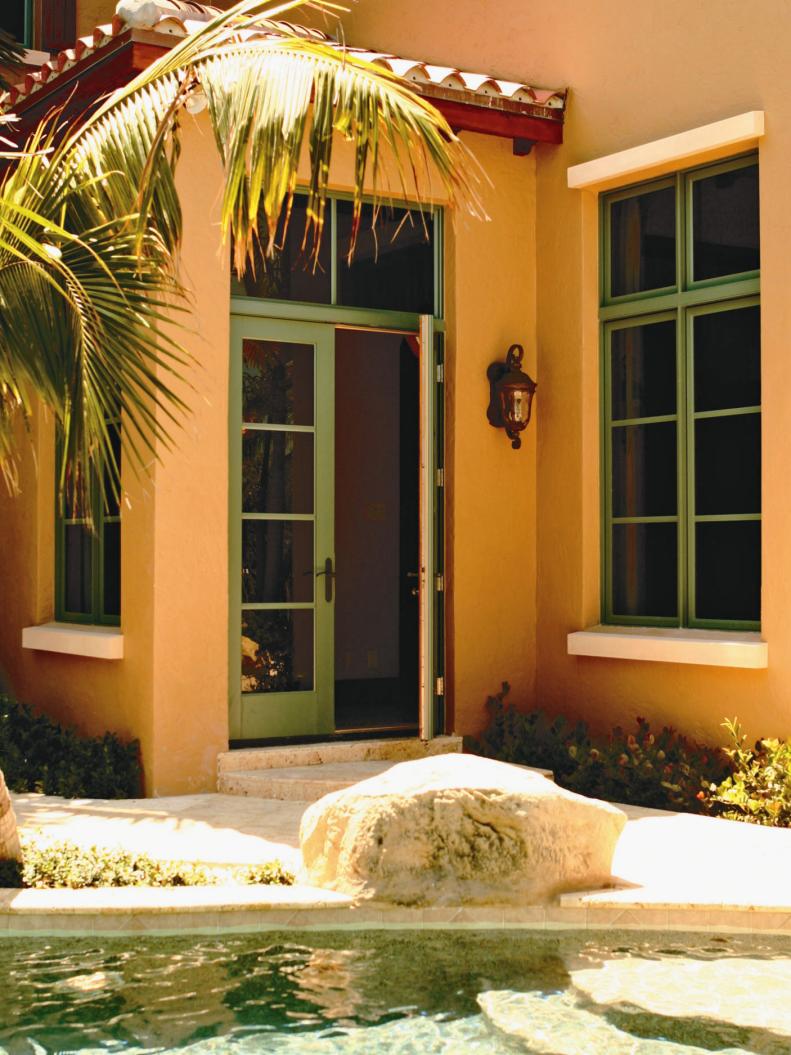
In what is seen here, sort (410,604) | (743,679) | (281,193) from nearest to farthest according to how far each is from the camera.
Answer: (281,193) < (743,679) < (410,604)

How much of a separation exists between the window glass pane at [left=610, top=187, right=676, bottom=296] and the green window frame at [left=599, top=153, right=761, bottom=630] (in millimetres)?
11

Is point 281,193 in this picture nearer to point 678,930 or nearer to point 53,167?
point 53,167

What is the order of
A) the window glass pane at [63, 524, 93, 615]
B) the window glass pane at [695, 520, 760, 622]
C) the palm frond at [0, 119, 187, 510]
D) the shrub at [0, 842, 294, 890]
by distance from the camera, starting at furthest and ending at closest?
the window glass pane at [63, 524, 93, 615], the window glass pane at [695, 520, 760, 622], the palm frond at [0, 119, 187, 510], the shrub at [0, 842, 294, 890]

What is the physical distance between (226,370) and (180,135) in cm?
129

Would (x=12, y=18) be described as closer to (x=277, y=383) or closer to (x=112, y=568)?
(x=277, y=383)

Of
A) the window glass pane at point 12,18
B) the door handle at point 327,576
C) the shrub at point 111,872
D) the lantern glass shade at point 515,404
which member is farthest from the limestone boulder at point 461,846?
the window glass pane at point 12,18

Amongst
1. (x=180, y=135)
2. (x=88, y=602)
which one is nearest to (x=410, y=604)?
(x=88, y=602)

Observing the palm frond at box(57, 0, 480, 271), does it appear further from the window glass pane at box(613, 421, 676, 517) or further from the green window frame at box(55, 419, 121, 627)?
the window glass pane at box(613, 421, 676, 517)

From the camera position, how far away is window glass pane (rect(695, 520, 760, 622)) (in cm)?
753

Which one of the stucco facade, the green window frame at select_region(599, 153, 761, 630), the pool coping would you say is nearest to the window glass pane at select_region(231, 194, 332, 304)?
the stucco facade

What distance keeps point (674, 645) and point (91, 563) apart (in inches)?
143

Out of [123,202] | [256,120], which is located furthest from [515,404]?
[256,120]

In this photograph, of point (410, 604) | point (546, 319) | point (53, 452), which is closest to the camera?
point (546, 319)

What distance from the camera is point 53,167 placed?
18.1 ft
